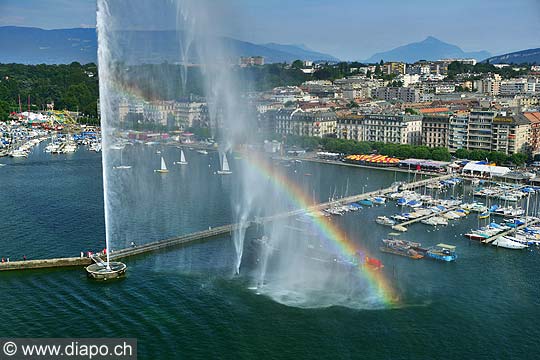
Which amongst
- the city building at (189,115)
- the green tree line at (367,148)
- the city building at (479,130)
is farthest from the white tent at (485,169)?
the city building at (189,115)

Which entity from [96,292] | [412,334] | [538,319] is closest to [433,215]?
[538,319]

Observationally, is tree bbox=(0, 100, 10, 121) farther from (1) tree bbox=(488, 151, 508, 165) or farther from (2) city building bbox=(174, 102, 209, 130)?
(1) tree bbox=(488, 151, 508, 165)

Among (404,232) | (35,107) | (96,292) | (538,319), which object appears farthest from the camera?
(35,107)

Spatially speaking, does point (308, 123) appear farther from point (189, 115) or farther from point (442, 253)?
point (442, 253)

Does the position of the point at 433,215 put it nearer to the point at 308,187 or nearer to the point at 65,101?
the point at 308,187

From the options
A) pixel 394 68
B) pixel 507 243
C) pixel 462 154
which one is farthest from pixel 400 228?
pixel 394 68

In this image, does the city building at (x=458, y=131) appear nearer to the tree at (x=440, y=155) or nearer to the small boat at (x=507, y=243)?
the tree at (x=440, y=155)

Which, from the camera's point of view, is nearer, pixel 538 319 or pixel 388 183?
pixel 538 319

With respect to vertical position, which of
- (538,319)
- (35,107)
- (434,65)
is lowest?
(538,319)
